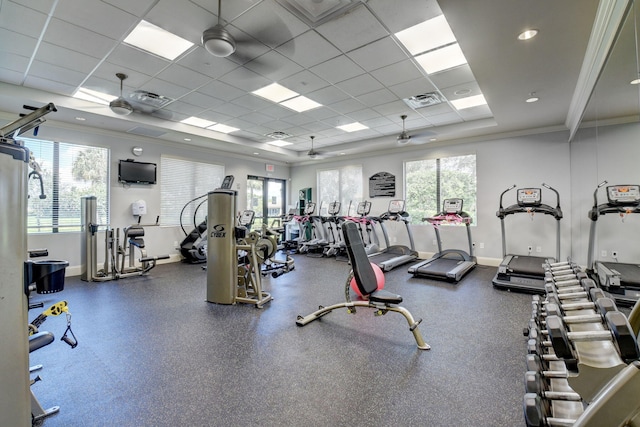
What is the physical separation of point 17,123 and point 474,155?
7.29 metres

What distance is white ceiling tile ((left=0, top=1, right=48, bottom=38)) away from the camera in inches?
102

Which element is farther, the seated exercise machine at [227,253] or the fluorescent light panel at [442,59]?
the seated exercise machine at [227,253]

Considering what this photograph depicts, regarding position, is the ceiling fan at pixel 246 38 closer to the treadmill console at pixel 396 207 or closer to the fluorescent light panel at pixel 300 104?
the fluorescent light panel at pixel 300 104

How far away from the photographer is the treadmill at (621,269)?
11.4 feet

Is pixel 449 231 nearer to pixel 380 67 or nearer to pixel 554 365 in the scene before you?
pixel 380 67

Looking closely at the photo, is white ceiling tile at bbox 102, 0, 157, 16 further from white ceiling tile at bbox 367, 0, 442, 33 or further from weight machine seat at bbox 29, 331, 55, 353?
weight machine seat at bbox 29, 331, 55, 353

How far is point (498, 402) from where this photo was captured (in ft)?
6.31

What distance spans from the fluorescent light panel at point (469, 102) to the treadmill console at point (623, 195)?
6.96 ft

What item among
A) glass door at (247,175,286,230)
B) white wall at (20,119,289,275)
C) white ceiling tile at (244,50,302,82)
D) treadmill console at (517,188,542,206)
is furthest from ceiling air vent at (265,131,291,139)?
treadmill console at (517,188,542,206)

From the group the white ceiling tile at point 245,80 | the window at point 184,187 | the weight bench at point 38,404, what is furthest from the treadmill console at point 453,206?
the weight bench at point 38,404

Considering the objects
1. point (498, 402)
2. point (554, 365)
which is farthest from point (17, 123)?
point (498, 402)

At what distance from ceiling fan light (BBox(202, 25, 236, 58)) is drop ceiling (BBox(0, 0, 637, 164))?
0.34 m

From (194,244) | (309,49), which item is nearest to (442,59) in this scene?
(309,49)

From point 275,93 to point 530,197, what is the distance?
4820mm
